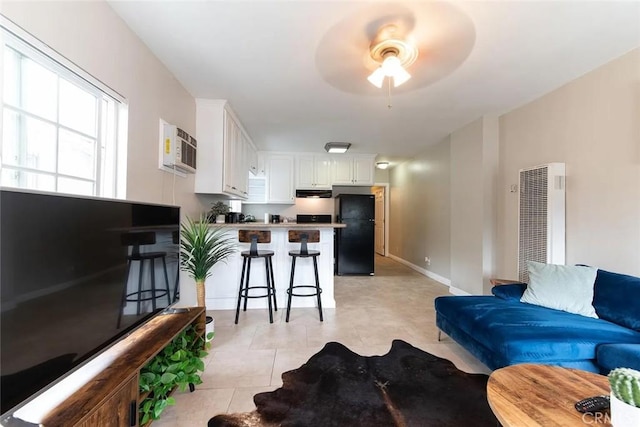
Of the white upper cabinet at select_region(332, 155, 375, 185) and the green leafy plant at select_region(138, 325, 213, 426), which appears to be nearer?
the green leafy plant at select_region(138, 325, 213, 426)

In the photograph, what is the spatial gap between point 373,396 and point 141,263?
166cm

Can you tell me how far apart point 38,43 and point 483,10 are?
2.45 m

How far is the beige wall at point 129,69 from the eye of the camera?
130cm

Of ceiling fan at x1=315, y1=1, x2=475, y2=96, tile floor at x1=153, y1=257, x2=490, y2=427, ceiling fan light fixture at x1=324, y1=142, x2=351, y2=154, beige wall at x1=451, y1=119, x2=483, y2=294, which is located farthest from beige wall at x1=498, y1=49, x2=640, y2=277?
ceiling fan light fixture at x1=324, y1=142, x2=351, y2=154

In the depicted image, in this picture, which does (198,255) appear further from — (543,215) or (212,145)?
(543,215)

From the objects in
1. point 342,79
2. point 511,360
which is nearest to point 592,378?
point 511,360

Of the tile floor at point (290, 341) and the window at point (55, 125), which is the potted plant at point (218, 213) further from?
the window at point (55, 125)

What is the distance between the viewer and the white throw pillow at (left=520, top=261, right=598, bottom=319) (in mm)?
2066

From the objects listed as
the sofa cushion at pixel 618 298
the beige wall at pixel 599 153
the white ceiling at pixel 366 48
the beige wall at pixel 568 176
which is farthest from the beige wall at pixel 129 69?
the beige wall at pixel 599 153

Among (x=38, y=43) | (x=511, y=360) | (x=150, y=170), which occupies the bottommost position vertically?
(x=511, y=360)

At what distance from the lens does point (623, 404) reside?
87 cm

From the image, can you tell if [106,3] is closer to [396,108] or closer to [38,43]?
[38,43]

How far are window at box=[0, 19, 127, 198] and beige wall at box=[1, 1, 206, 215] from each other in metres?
0.07

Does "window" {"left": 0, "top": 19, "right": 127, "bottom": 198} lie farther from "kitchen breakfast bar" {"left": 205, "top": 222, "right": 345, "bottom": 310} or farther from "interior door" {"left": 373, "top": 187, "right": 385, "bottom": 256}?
"interior door" {"left": 373, "top": 187, "right": 385, "bottom": 256}
